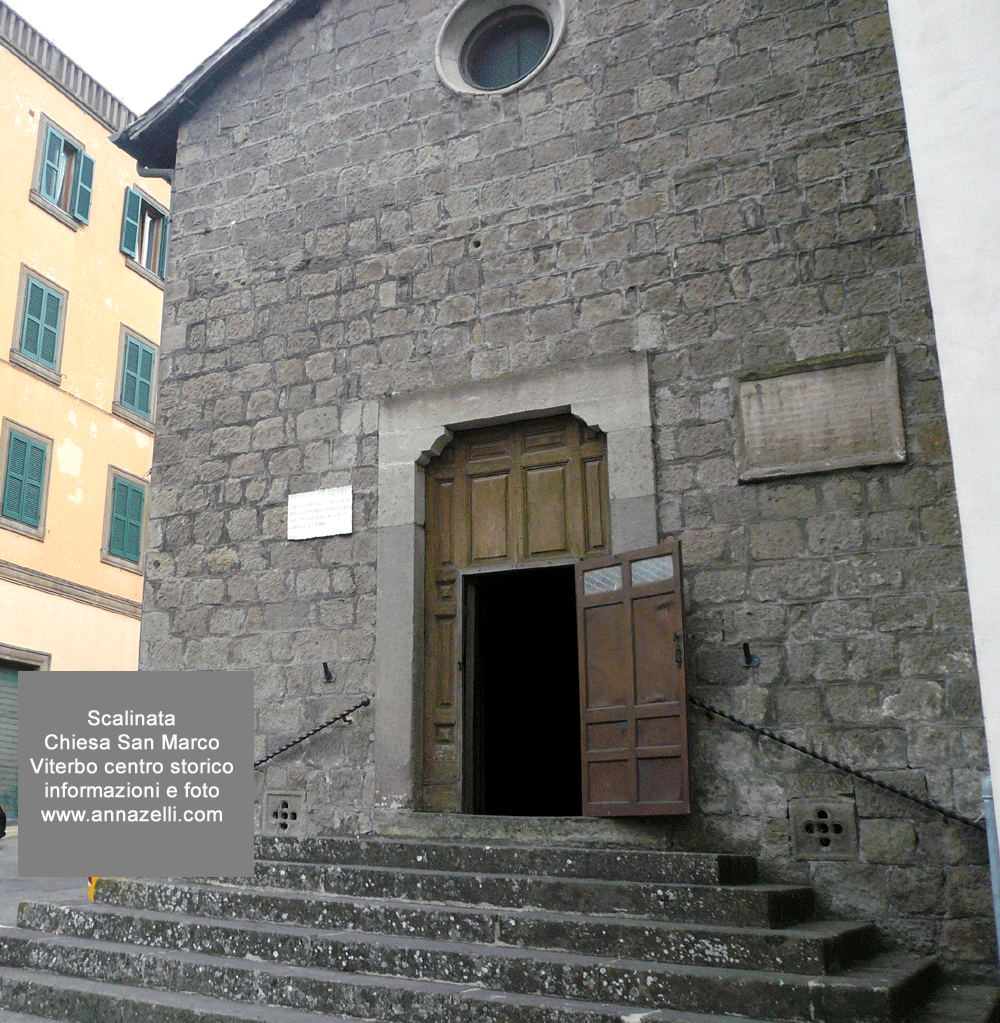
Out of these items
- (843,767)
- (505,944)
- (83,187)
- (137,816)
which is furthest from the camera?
(83,187)

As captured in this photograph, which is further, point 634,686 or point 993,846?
point 634,686

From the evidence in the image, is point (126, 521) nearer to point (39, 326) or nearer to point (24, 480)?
Answer: point (24, 480)

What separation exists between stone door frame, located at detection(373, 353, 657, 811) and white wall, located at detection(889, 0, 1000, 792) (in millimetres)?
3021

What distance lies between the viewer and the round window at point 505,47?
7465 mm

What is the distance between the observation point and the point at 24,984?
4.66 metres

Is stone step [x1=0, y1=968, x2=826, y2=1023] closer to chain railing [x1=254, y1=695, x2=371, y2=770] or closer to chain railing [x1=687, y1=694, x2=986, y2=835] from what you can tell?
chain railing [x1=687, y1=694, x2=986, y2=835]

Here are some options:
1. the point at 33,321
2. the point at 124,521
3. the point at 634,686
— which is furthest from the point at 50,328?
the point at 634,686

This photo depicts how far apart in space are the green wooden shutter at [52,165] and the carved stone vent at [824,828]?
12.9 m

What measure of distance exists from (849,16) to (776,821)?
4.62 m

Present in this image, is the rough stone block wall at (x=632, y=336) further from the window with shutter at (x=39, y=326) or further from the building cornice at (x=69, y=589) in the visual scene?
the window with shutter at (x=39, y=326)

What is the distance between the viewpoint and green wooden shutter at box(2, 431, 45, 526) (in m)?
13.2

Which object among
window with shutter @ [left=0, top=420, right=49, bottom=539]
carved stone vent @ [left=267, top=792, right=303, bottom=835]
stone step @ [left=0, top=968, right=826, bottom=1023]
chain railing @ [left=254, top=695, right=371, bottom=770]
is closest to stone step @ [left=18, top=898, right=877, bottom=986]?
stone step @ [left=0, top=968, right=826, bottom=1023]

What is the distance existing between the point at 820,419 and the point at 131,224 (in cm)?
1298

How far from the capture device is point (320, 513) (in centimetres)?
707
